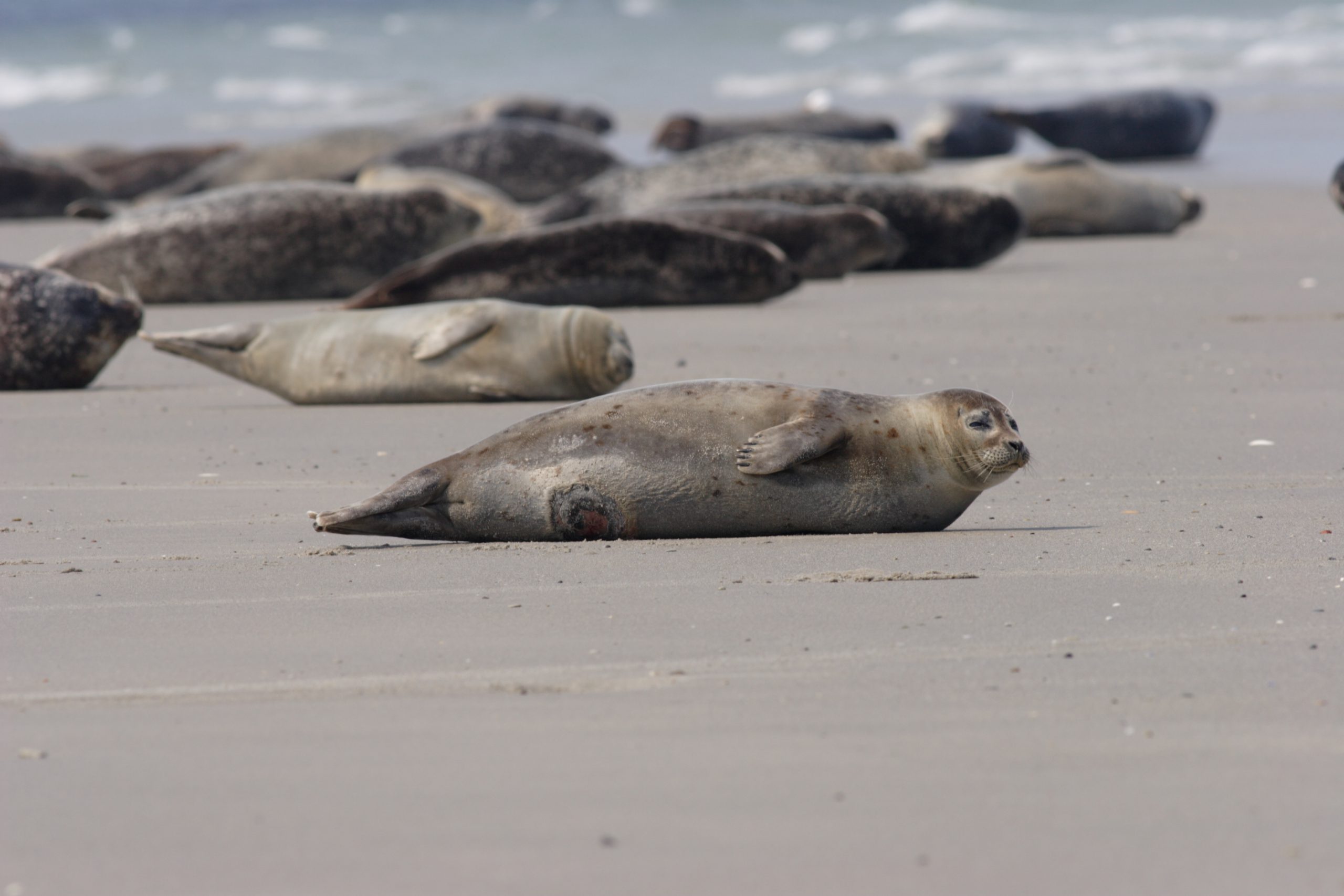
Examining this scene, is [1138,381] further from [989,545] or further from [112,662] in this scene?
[112,662]

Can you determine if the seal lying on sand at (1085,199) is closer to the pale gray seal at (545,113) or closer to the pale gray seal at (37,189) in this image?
the pale gray seal at (37,189)

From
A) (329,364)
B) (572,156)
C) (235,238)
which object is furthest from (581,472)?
(572,156)

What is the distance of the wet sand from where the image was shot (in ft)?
6.54

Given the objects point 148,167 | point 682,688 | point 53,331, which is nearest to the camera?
point 682,688

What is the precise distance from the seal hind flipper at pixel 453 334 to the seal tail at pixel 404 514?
209 cm

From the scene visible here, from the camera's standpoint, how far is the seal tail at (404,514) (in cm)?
380

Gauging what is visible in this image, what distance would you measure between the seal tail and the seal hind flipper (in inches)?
82.3

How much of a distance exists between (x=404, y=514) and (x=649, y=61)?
3584 centimetres

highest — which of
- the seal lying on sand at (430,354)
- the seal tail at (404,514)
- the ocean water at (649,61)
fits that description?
the seal tail at (404,514)

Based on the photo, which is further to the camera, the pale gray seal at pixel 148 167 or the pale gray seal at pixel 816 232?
the pale gray seal at pixel 148 167

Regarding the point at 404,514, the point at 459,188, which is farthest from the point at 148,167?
the point at 404,514

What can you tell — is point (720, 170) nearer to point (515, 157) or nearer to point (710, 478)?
point (515, 157)

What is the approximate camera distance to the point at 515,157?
15711mm

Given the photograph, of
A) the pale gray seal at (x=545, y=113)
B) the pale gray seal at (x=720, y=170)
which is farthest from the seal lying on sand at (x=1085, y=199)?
the pale gray seal at (x=545, y=113)
